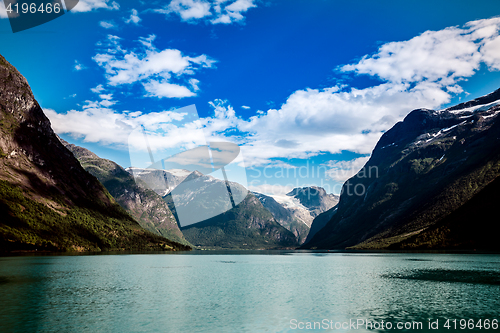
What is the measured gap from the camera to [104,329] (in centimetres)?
3106

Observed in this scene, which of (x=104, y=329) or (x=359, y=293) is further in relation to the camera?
(x=359, y=293)

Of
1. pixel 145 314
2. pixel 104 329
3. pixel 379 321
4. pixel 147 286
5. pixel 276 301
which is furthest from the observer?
pixel 147 286

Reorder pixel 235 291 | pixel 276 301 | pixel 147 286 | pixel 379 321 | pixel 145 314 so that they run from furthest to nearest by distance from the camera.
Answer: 1. pixel 147 286
2. pixel 235 291
3. pixel 276 301
4. pixel 145 314
5. pixel 379 321

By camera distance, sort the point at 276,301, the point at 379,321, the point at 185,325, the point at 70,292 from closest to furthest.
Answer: the point at 185,325 < the point at 379,321 < the point at 276,301 < the point at 70,292

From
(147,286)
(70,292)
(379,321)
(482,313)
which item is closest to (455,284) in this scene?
(482,313)

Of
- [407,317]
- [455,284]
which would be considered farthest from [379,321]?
[455,284]

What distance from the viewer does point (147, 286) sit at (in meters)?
62.1

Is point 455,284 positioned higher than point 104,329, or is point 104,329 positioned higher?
point 104,329

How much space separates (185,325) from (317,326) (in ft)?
47.5

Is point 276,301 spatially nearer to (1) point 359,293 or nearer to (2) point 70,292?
(1) point 359,293

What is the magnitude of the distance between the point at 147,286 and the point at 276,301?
29.0 metres

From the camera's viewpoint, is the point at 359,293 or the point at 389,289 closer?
the point at 359,293

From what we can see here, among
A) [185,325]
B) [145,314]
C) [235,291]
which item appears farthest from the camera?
[235,291]

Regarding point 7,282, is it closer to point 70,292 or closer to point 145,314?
point 70,292
